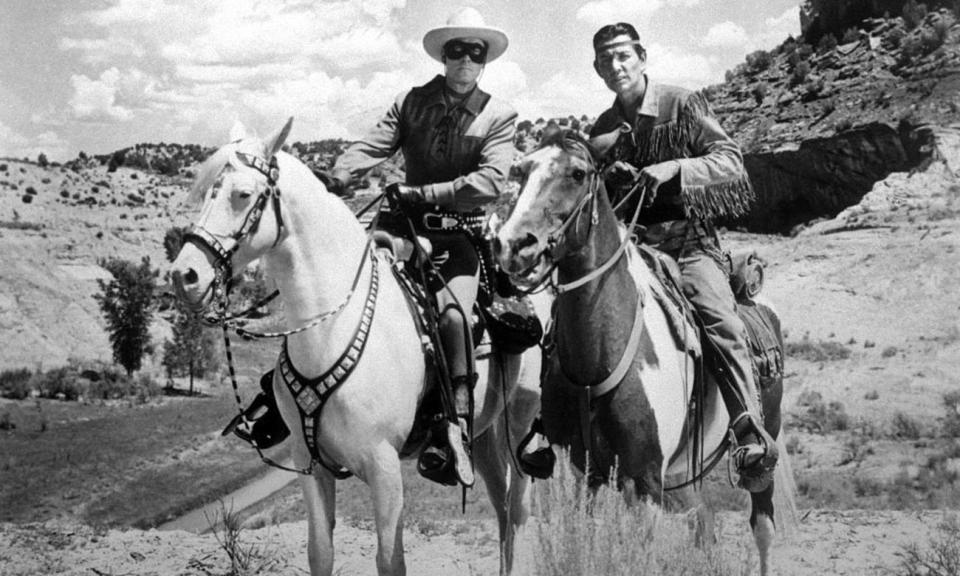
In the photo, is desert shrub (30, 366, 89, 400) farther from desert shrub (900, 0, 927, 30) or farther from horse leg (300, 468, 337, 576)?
desert shrub (900, 0, 927, 30)

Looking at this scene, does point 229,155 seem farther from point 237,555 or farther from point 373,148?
point 237,555

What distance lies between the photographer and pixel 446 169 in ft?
18.6

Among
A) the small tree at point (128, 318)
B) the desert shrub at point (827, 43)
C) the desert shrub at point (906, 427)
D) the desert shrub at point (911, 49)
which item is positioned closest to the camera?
the desert shrub at point (906, 427)

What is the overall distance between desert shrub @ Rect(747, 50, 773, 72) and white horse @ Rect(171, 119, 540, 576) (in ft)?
146

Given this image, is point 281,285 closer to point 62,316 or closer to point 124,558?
point 124,558

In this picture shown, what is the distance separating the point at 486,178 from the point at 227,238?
1.80 m

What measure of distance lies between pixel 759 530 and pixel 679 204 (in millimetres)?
2508

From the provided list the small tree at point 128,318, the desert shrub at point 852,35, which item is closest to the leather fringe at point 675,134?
the small tree at point 128,318

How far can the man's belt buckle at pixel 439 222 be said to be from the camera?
18.1 ft

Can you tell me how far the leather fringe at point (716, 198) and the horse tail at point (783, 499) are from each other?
1.96 m

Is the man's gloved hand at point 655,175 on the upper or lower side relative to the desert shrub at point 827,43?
lower

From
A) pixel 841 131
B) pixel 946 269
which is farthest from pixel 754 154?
pixel 946 269

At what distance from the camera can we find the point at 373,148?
5555 millimetres

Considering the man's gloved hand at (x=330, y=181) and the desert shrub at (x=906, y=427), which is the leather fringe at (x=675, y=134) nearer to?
the man's gloved hand at (x=330, y=181)
